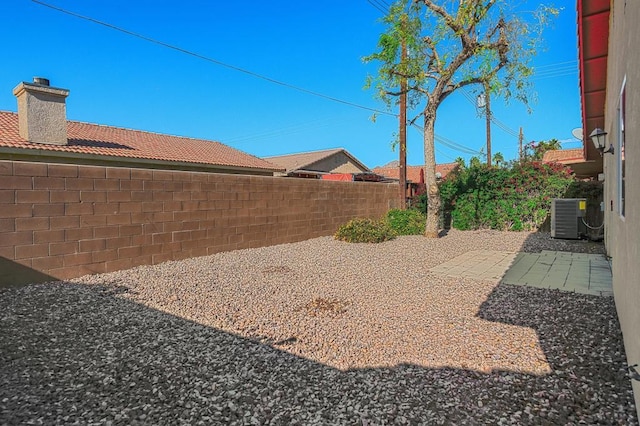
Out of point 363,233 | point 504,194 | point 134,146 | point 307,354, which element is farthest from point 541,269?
point 134,146

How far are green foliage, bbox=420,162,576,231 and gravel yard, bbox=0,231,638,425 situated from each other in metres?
7.97

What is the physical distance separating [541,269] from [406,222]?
6.09 m

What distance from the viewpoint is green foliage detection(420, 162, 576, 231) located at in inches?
460

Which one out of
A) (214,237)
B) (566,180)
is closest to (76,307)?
(214,237)

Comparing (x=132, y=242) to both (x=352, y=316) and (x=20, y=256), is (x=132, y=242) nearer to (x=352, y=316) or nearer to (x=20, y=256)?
(x=20, y=256)

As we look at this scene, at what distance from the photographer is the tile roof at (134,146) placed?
11953mm

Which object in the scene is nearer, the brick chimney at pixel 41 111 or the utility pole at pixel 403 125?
the brick chimney at pixel 41 111

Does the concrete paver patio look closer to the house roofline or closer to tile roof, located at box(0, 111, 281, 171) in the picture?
the house roofline

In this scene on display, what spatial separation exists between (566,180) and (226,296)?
11.2 metres

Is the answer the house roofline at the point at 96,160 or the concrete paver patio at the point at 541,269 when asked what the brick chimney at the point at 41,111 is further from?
the concrete paver patio at the point at 541,269

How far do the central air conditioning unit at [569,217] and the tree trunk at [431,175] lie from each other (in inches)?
126

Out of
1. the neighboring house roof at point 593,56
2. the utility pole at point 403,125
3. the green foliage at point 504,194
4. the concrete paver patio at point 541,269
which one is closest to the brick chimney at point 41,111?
the utility pole at point 403,125

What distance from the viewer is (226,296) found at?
16.3 feet

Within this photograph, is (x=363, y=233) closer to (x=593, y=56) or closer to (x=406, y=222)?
(x=406, y=222)
